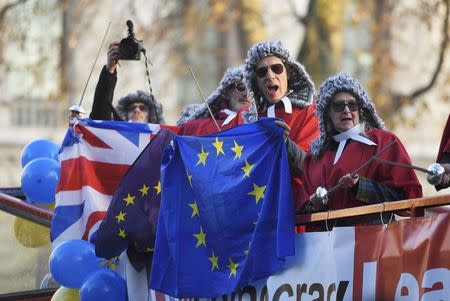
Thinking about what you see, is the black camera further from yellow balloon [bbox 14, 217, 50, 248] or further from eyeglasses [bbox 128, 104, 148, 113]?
yellow balloon [bbox 14, 217, 50, 248]

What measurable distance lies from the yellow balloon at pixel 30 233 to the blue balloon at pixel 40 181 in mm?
447

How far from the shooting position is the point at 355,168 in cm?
755

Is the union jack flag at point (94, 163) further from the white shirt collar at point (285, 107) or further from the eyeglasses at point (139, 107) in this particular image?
the white shirt collar at point (285, 107)

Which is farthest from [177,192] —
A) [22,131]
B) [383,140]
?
[22,131]

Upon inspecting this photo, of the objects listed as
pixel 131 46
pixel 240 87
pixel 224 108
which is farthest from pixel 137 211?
pixel 131 46

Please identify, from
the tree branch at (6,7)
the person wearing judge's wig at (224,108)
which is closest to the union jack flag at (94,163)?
the person wearing judge's wig at (224,108)

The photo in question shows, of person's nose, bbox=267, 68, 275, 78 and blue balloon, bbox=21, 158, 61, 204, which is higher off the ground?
person's nose, bbox=267, 68, 275, 78

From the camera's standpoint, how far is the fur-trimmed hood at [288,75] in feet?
27.9

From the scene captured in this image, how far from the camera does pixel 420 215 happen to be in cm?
677

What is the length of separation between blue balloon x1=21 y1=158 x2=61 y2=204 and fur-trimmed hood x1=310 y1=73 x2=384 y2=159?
3.53 meters

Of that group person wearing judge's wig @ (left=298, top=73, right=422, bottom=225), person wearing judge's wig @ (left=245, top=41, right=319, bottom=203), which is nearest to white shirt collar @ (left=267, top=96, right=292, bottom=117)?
person wearing judge's wig @ (left=245, top=41, right=319, bottom=203)

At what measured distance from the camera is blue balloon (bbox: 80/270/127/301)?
9.03 metres

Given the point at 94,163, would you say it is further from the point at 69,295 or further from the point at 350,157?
the point at 350,157

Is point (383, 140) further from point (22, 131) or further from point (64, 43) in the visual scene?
point (22, 131)
